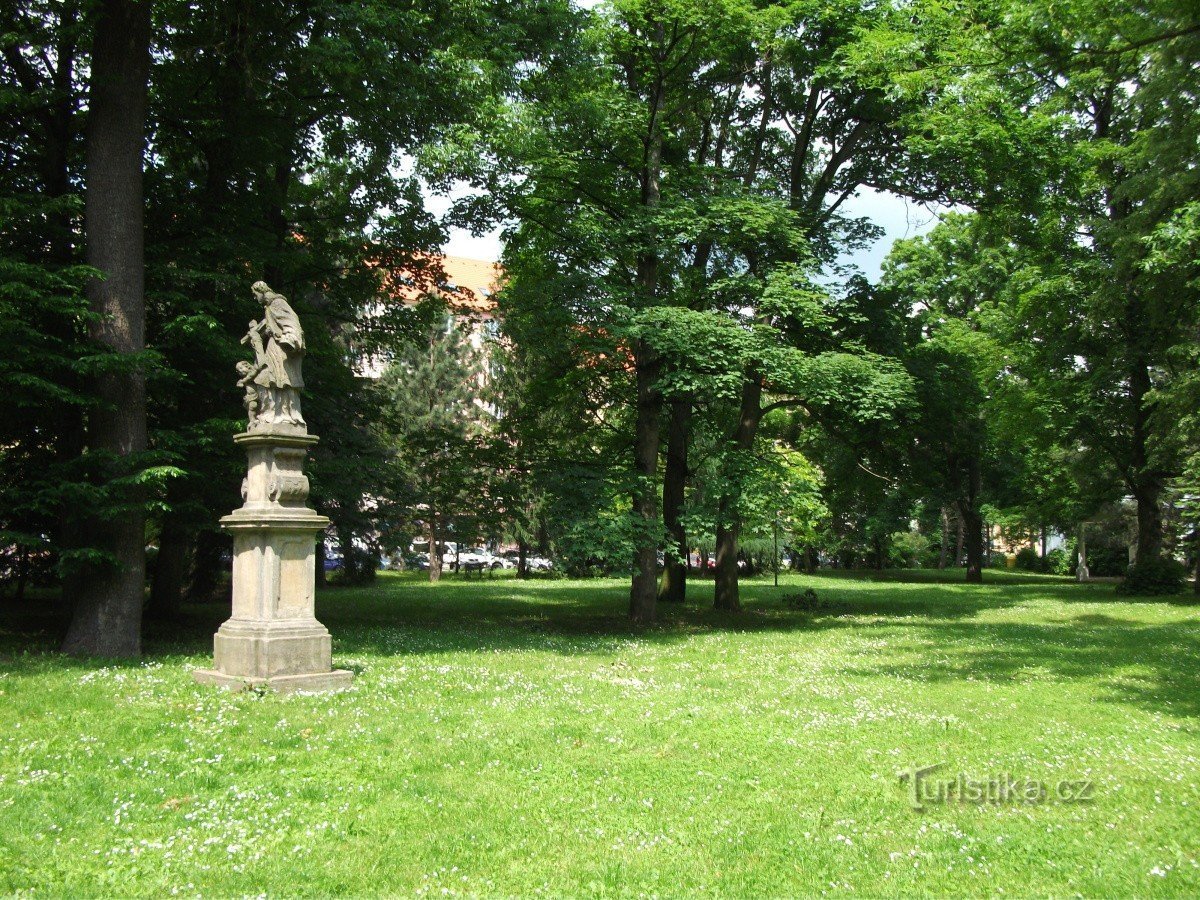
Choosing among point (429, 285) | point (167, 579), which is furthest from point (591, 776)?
point (429, 285)

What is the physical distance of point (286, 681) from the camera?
930cm

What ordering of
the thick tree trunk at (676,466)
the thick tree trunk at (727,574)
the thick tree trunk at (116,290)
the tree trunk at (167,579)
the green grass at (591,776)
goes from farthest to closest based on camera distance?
the thick tree trunk at (727,574) < the thick tree trunk at (676,466) < the tree trunk at (167,579) < the thick tree trunk at (116,290) < the green grass at (591,776)

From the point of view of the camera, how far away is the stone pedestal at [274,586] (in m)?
9.39

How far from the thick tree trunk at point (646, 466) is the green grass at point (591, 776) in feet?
17.6

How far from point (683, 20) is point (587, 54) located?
2114 mm

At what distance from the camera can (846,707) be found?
9477 millimetres

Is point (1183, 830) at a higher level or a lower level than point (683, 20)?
lower

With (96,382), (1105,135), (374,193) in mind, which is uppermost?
(1105,135)

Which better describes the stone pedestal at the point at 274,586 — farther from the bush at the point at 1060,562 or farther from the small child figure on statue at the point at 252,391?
the bush at the point at 1060,562

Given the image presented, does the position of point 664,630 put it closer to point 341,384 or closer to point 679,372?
point 679,372

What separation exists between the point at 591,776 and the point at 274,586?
4757mm

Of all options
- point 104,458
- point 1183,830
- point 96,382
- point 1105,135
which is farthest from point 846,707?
point 1105,135

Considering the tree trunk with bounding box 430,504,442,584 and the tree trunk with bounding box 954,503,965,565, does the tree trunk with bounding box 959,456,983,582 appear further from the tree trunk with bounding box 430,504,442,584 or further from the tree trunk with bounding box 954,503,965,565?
the tree trunk with bounding box 430,504,442,584

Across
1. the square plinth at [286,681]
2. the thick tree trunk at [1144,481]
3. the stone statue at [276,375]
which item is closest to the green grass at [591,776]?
the square plinth at [286,681]
